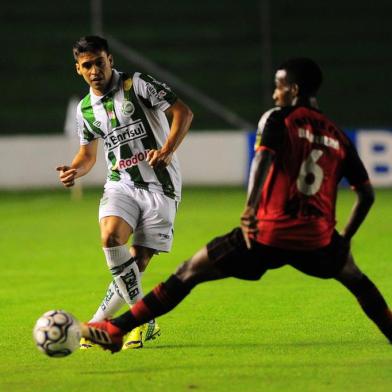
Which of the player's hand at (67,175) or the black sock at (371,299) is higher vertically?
the player's hand at (67,175)

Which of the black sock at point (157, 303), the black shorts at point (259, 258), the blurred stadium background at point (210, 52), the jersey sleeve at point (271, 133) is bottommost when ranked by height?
the blurred stadium background at point (210, 52)

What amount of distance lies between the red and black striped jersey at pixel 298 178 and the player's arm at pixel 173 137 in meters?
1.37

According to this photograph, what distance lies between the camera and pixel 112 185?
863 cm

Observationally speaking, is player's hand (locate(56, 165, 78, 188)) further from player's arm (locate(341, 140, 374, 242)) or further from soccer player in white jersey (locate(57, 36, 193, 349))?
player's arm (locate(341, 140, 374, 242))

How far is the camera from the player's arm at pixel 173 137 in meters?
8.21

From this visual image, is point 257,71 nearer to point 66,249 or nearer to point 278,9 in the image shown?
point 278,9

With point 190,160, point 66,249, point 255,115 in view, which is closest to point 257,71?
point 255,115

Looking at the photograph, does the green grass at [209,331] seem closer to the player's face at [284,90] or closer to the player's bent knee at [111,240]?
the player's bent knee at [111,240]

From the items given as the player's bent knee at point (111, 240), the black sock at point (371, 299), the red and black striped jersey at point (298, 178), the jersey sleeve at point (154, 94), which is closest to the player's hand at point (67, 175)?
the player's bent knee at point (111, 240)

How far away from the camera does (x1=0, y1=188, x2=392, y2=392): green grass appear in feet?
22.9

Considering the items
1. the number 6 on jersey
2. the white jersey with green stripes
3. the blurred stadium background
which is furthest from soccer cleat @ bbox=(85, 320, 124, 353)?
the blurred stadium background

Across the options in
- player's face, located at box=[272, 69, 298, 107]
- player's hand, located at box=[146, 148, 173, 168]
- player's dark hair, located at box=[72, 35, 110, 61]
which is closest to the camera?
player's face, located at box=[272, 69, 298, 107]

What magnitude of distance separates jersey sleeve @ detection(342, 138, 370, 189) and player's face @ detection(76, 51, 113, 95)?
201 centimetres

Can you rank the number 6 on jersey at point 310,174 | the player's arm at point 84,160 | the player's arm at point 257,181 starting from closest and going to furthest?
the player's arm at point 257,181 < the number 6 on jersey at point 310,174 < the player's arm at point 84,160
